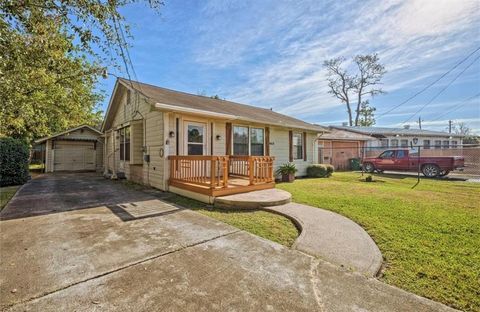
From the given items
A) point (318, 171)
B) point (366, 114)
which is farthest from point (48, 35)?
point (366, 114)

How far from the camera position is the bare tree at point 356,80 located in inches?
1103

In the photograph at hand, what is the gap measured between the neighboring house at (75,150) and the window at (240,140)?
11.6m

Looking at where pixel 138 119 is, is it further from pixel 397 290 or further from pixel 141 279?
pixel 397 290

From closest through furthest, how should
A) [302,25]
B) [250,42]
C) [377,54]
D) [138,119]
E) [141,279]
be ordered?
[141,279]
[302,25]
[138,119]
[250,42]
[377,54]

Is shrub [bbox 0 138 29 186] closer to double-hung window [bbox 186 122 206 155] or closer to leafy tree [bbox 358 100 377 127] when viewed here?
double-hung window [bbox 186 122 206 155]

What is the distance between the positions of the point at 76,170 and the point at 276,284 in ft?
60.6

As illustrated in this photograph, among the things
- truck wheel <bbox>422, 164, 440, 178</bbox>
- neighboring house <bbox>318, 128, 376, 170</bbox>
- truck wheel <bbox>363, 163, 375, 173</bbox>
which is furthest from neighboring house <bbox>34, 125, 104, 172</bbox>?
truck wheel <bbox>422, 164, 440, 178</bbox>

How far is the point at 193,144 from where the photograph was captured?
27.4 ft

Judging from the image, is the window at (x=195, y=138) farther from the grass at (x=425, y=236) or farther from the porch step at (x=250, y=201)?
the grass at (x=425, y=236)

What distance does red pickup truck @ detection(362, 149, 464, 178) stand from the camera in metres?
11.7

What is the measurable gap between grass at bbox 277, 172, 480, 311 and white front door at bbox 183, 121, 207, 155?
3.87 meters

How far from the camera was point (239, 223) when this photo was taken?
4461 mm

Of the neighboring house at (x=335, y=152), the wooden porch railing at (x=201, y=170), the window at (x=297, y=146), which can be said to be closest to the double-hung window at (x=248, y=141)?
the window at (x=297, y=146)

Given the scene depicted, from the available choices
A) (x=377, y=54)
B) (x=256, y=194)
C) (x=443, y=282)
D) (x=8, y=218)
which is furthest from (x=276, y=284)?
(x=377, y=54)
